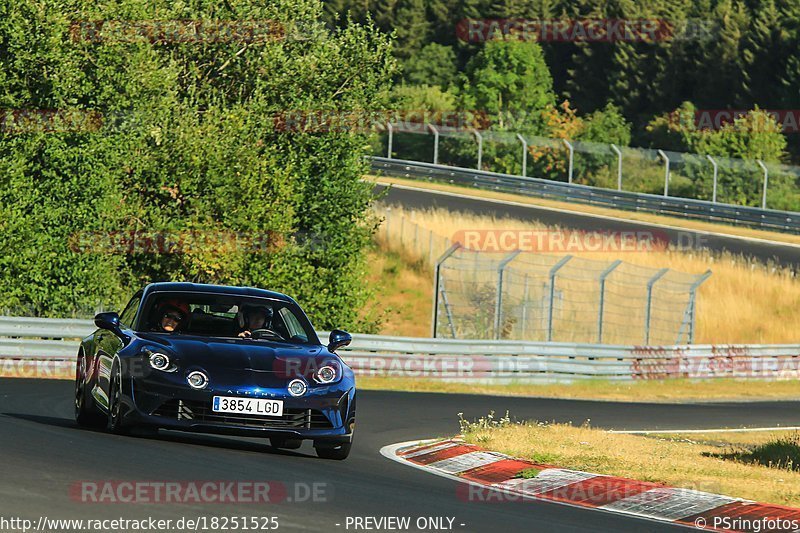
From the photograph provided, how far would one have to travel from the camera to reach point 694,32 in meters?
90.2

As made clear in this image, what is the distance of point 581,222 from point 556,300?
39.4ft

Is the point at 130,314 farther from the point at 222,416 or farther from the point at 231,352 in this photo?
the point at 222,416

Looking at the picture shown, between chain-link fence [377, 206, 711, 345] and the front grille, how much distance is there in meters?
19.5

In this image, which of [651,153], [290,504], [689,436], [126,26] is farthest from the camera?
[651,153]

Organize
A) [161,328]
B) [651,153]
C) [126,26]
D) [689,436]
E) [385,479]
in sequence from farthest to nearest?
[651,153] → [126,26] → [689,436] → [161,328] → [385,479]

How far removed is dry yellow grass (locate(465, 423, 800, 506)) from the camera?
11.4 meters

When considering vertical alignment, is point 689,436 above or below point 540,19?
below

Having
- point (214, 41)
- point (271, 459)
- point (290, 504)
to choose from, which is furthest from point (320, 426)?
point (214, 41)

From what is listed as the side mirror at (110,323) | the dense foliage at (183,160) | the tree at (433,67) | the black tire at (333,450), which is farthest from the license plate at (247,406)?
the tree at (433,67)

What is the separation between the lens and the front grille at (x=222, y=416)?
11.2 meters

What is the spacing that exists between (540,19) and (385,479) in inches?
3507

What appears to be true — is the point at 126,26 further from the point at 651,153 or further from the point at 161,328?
the point at 651,153

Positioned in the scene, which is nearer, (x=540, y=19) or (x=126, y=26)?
(x=126, y=26)

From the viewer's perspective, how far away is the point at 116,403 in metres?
11.7
